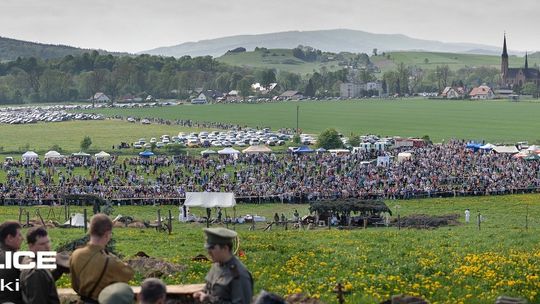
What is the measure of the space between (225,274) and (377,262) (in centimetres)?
1066

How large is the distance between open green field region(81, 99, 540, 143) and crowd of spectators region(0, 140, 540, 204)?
123 feet

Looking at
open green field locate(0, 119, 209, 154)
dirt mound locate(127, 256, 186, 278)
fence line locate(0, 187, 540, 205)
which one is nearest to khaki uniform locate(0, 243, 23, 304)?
dirt mound locate(127, 256, 186, 278)

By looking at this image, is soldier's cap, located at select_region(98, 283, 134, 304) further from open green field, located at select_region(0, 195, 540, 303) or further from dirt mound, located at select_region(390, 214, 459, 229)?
dirt mound, located at select_region(390, 214, 459, 229)

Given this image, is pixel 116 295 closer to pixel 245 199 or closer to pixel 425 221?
pixel 425 221

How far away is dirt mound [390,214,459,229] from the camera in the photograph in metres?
Answer: 37.3

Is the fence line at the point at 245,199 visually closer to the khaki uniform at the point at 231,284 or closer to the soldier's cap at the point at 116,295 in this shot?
the khaki uniform at the point at 231,284

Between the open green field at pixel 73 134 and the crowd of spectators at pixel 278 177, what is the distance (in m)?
22.3

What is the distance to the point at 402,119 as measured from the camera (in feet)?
485

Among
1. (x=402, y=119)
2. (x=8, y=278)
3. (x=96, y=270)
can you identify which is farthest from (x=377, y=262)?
(x=402, y=119)

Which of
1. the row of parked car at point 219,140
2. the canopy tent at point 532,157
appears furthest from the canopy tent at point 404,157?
the row of parked car at point 219,140

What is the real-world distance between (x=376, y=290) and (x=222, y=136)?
3245 inches

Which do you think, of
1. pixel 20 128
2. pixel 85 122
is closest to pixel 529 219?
pixel 20 128

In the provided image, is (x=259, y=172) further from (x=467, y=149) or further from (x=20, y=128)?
(x=20, y=128)

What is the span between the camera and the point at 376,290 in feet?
52.1
